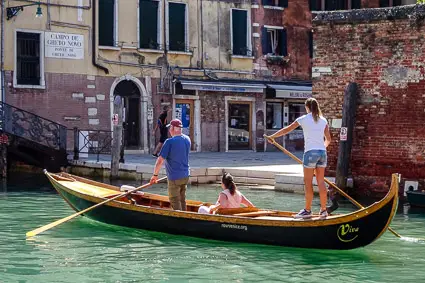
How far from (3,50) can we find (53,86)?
1628mm

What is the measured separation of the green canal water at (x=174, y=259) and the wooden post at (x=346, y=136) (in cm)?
295

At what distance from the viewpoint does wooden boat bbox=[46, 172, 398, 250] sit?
9.24 m

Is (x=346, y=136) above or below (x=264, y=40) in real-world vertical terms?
below

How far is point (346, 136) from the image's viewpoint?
15016 mm

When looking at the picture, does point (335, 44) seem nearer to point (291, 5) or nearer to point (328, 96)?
point (328, 96)

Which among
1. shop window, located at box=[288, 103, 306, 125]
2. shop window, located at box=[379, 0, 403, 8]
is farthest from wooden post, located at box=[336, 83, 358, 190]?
shop window, located at box=[379, 0, 403, 8]

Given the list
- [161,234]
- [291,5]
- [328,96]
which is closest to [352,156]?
[328,96]

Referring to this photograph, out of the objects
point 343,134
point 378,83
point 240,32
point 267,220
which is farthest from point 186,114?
point 267,220

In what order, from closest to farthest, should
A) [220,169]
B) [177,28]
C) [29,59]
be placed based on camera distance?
1. [220,169]
2. [29,59]
3. [177,28]

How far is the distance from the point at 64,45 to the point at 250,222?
1374 cm

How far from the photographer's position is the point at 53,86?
73.1ft

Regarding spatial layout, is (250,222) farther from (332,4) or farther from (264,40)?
(332,4)

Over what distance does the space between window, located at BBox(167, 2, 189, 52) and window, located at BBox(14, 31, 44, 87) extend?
404 centimetres

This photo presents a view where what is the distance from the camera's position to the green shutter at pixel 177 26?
24.6 meters
